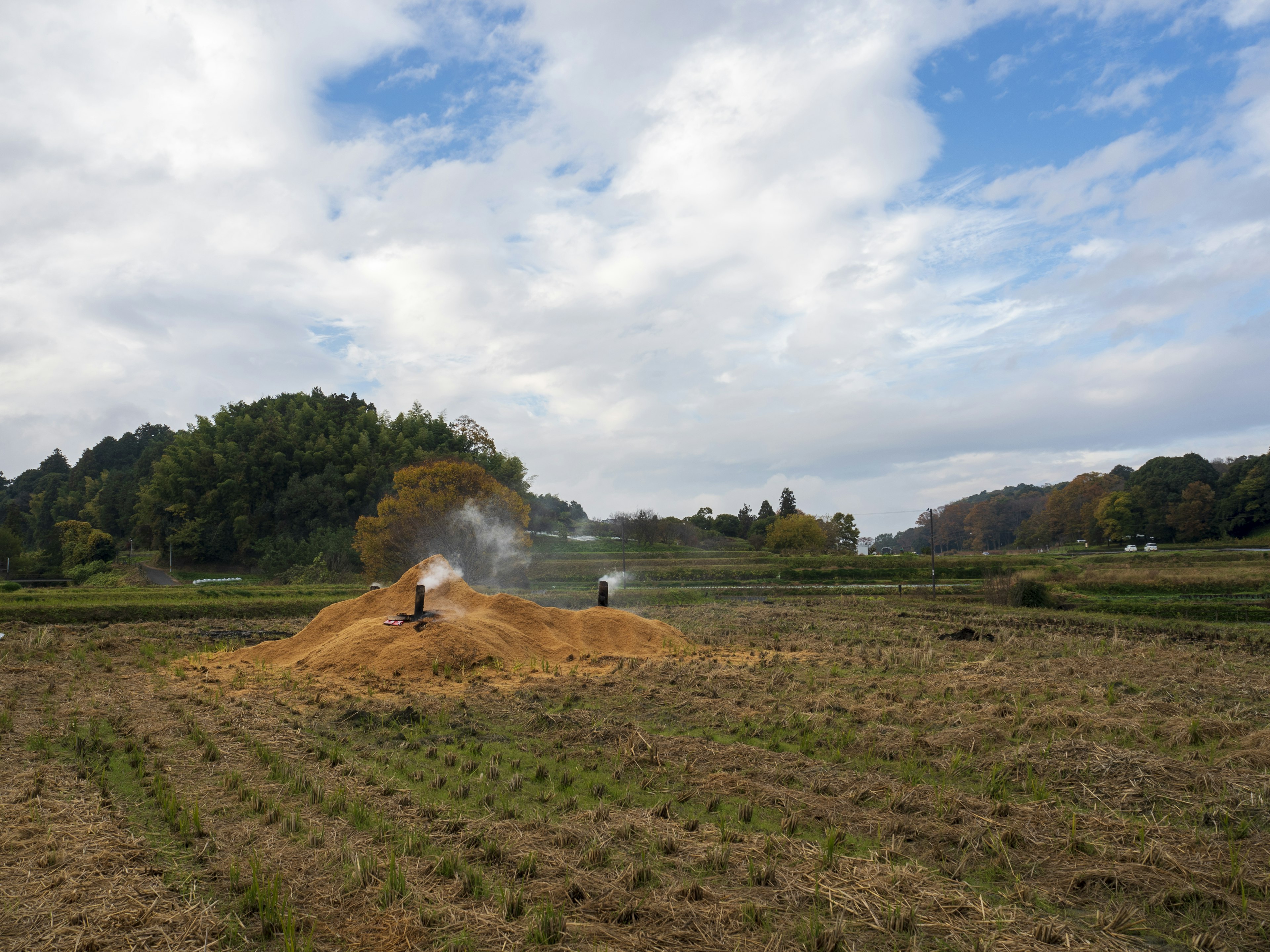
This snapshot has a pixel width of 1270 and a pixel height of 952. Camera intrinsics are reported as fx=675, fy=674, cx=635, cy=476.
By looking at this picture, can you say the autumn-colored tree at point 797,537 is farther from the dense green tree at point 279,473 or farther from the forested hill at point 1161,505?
the dense green tree at point 279,473

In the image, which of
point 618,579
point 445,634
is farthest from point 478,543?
point 445,634

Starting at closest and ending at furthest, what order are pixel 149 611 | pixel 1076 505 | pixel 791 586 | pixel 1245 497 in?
pixel 149 611
pixel 791 586
pixel 1245 497
pixel 1076 505

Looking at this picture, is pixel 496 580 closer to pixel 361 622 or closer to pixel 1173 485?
pixel 361 622

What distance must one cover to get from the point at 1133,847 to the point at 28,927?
859cm

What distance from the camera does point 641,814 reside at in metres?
6.79

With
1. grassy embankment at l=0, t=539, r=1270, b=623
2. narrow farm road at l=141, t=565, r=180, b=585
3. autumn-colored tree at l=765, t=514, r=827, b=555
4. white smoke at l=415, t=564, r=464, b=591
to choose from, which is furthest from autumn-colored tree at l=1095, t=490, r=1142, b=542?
narrow farm road at l=141, t=565, r=180, b=585

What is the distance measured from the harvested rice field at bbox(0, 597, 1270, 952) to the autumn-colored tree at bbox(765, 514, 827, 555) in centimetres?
6274

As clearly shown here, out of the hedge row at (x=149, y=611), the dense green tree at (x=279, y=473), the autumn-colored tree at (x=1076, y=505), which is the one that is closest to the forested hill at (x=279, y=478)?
the dense green tree at (x=279, y=473)

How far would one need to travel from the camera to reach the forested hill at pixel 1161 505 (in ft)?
229

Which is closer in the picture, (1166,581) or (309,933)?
(309,933)

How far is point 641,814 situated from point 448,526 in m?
A: 40.6

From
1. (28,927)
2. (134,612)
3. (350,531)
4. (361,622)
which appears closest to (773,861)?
(28,927)

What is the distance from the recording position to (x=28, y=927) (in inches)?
181

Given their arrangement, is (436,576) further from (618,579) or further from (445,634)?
(618,579)
